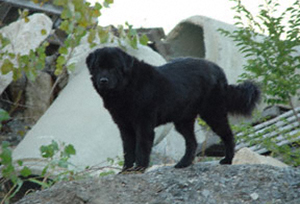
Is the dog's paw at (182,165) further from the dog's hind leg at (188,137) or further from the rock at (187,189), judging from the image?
the rock at (187,189)

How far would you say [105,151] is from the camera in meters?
6.96

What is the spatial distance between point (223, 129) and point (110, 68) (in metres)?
1.39

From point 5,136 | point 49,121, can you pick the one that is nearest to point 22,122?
point 5,136

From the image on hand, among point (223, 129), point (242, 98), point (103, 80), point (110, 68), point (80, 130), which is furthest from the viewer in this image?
point (80, 130)

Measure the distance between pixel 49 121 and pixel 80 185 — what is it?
156 inches

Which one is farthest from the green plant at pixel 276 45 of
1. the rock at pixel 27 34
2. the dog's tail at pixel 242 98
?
the rock at pixel 27 34

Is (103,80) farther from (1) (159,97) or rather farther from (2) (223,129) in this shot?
(2) (223,129)

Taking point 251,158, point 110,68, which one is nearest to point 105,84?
point 110,68

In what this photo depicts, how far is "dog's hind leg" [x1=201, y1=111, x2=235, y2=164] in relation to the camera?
17.1 feet

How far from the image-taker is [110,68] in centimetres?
459

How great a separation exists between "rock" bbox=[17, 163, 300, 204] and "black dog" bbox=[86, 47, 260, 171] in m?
0.77

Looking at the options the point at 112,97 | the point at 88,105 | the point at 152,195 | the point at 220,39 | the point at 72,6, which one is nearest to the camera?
the point at 152,195

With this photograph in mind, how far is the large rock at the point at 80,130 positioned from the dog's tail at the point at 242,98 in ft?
6.59

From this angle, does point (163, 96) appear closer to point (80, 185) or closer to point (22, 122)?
point (80, 185)
